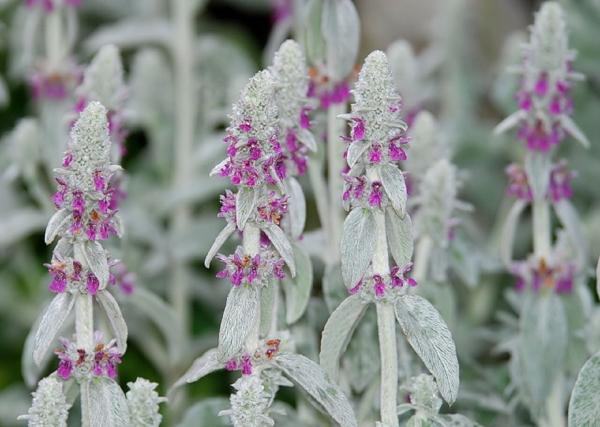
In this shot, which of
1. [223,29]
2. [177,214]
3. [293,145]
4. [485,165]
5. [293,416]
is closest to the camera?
[293,145]

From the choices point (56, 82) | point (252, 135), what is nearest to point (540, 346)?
point (252, 135)

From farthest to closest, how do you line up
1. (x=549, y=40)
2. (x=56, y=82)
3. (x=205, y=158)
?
(x=205, y=158), (x=56, y=82), (x=549, y=40)

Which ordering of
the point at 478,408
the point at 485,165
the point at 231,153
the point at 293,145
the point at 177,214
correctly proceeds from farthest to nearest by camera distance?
the point at 485,165, the point at 177,214, the point at 478,408, the point at 293,145, the point at 231,153

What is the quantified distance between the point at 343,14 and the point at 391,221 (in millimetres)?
459

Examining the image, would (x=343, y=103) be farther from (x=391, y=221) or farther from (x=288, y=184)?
(x=391, y=221)

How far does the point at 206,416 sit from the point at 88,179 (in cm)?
49

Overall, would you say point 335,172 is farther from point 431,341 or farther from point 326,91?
point 431,341

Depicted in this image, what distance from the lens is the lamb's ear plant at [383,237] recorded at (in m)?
1.10

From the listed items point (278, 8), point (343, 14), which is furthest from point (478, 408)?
point (278, 8)

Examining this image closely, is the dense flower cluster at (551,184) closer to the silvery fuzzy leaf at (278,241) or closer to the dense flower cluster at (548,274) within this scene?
the dense flower cluster at (548,274)

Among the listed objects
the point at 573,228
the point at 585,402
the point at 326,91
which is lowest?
the point at 585,402

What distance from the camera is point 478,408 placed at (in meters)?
1.60

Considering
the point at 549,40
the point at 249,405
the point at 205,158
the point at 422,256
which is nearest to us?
the point at 249,405

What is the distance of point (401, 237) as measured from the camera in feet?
3.76
